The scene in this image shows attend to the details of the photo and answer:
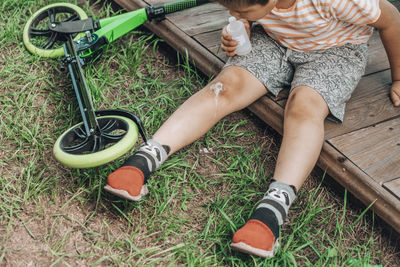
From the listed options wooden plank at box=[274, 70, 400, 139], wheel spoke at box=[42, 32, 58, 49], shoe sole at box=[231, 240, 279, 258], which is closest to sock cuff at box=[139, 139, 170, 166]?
shoe sole at box=[231, 240, 279, 258]

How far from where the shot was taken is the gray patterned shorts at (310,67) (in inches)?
69.2

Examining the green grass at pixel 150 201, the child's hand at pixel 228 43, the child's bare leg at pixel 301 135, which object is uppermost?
the child's hand at pixel 228 43

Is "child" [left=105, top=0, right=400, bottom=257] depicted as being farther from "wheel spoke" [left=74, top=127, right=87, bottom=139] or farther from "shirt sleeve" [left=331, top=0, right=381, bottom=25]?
"wheel spoke" [left=74, top=127, right=87, bottom=139]

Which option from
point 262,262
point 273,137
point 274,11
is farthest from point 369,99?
point 262,262

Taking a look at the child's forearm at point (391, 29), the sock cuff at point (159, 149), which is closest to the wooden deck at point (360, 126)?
the child's forearm at point (391, 29)

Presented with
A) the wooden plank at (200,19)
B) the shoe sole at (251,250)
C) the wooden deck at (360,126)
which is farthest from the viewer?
the wooden plank at (200,19)

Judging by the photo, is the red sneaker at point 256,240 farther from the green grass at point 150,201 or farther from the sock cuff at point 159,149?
the sock cuff at point 159,149

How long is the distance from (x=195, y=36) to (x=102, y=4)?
0.85 meters

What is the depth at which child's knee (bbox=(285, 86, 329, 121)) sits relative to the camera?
65.7 inches

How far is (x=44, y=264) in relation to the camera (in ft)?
4.68

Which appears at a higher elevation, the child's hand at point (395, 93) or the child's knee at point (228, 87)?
the child's knee at point (228, 87)

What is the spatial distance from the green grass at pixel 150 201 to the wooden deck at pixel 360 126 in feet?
0.34

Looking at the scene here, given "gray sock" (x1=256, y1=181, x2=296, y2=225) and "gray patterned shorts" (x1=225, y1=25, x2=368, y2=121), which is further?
"gray patterned shorts" (x1=225, y1=25, x2=368, y2=121)

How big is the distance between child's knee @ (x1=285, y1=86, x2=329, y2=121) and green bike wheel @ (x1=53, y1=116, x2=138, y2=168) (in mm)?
603
